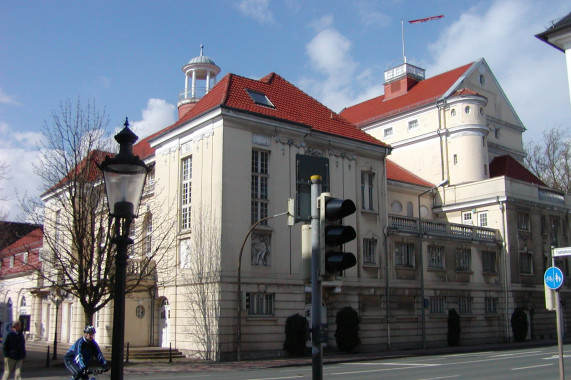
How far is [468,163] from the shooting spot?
47719mm

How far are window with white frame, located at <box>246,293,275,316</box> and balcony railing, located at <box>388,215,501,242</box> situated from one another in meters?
10.3

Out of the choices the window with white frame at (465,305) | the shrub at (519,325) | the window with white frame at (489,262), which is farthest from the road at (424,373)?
the shrub at (519,325)

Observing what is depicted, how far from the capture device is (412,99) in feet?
175

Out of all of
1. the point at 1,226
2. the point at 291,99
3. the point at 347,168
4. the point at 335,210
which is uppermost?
the point at 291,99

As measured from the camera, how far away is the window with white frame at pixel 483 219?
145 feet

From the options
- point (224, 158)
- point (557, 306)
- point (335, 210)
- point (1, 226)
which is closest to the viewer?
point (335, 210)

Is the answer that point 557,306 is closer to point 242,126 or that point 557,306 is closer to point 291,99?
point 242,126


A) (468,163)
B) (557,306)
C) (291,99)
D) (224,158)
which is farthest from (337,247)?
(468,163)

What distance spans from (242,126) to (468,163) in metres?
24.0

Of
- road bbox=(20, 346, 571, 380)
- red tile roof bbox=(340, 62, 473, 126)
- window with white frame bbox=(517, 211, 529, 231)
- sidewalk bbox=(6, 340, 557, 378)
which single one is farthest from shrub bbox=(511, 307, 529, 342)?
red tile roof bbox=(340, 62, 473, 126)

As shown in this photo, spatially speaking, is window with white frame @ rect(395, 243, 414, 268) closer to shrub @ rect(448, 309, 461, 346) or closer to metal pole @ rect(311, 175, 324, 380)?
shrub @ rect(448, 309, 461, 346)

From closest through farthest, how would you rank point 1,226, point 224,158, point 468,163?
point 224,158
point 1,226
point 468,163

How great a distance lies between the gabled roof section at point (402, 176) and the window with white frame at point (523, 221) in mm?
7468

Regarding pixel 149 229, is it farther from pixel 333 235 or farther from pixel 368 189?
pixel 333 235
